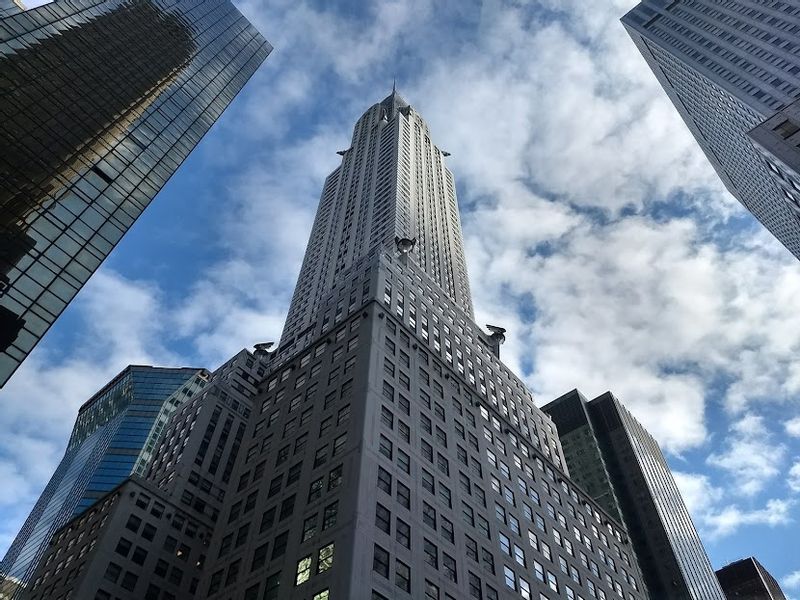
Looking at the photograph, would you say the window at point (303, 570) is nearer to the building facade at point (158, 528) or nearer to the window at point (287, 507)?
the window at point (287, 507)

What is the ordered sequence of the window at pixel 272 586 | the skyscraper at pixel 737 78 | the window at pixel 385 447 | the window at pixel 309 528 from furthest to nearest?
1. the skyscraper at pixel 737 78
2. the window at pixel 385 447
3. the window at pixel 309 528
4. the window at pixel 272 586

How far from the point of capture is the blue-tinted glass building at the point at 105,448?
520 ft

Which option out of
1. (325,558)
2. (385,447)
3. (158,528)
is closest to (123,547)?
(158,528)

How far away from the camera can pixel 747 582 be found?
172 metres

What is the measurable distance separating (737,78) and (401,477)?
397 ft

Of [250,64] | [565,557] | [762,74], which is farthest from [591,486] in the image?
[250,64]

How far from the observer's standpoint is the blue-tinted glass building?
6240 inches

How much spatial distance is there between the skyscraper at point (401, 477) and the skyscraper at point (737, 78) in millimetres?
52430

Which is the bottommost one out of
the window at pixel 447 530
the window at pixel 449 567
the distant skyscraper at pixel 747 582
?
the window at pixel 449 567

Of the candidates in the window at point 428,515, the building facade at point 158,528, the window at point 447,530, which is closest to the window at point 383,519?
the window at point 428,515

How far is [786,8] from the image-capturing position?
129 m

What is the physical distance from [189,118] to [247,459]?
135 ft

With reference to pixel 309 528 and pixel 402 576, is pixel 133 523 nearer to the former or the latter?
pixel 309 528

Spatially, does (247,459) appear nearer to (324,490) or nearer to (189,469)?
(324,490)
